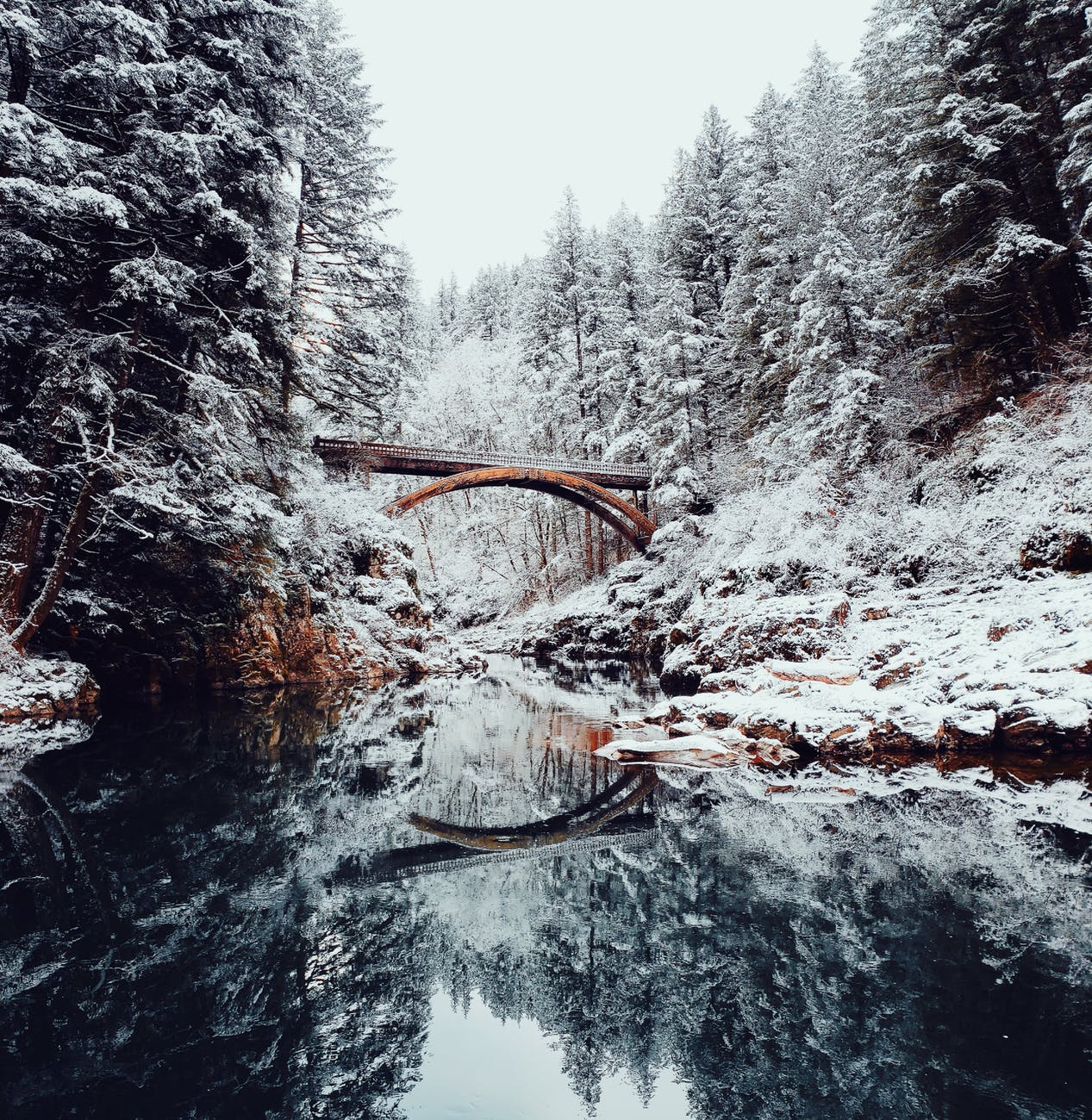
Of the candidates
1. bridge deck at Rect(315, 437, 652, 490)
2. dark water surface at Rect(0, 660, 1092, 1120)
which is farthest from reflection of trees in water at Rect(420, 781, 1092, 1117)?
bridge deck at Rect(315, 437, 652, 490)

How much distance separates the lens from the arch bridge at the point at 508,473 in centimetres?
2233

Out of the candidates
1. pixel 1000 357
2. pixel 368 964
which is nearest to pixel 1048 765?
pixel 368 964

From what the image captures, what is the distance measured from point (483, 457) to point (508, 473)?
4.08 ft

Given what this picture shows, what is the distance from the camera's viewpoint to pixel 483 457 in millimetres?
25781

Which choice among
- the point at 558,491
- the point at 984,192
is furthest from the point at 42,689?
the point at 984,192

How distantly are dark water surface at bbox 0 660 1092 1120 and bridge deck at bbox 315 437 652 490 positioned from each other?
1606 cm

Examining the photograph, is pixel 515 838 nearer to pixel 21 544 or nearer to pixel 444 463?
pixel 21 544

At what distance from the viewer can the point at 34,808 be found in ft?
20.1

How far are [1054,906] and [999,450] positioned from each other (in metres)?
10.9

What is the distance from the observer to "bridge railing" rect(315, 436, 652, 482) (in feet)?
71.3

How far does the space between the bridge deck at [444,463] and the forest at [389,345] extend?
1151 mm

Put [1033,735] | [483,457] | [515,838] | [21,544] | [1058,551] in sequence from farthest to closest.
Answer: [483,457]
[21,544]
[1058,551]
[1033,735]
[515,838]

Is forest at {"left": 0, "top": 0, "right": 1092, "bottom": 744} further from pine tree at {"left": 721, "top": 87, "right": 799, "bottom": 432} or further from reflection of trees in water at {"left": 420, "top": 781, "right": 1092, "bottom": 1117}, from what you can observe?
reflection of trees in water at {"left": 420, "top": 781, "right": 1092, "bottom": 1117}

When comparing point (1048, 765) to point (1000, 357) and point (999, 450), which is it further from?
point (1000, 357)
